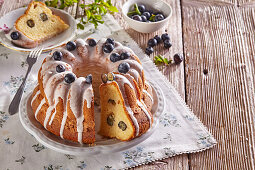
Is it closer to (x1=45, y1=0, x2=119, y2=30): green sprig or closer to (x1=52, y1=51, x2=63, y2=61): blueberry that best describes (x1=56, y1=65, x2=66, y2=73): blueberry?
(x1=52, y1=51, x2=63, y2=61): blueberry

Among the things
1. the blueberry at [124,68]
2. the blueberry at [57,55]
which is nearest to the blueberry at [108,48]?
the blueberry at [124,68]

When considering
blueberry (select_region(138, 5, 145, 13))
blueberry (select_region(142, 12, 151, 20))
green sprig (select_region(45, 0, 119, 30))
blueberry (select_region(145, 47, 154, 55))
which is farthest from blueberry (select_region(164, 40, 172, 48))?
green sprig (select_region(45, 0, 119, 30))

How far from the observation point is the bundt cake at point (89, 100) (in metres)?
2.04

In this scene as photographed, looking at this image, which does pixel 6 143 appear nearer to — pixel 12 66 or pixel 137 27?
pixel 12 66

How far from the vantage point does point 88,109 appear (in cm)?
202

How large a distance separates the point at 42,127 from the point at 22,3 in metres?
1.86

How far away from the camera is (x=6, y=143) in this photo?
2184 millimetres

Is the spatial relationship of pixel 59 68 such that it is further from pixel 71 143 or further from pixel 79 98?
pixel 71 143

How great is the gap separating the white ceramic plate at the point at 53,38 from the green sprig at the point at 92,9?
0.36 feet

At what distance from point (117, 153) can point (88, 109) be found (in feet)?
1.11

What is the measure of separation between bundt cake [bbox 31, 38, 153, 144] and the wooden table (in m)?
0.31

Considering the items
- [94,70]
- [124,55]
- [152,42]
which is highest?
[124,55]

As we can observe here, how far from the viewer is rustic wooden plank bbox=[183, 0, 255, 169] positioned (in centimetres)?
222

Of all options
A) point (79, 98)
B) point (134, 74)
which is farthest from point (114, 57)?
point (79, 98)
